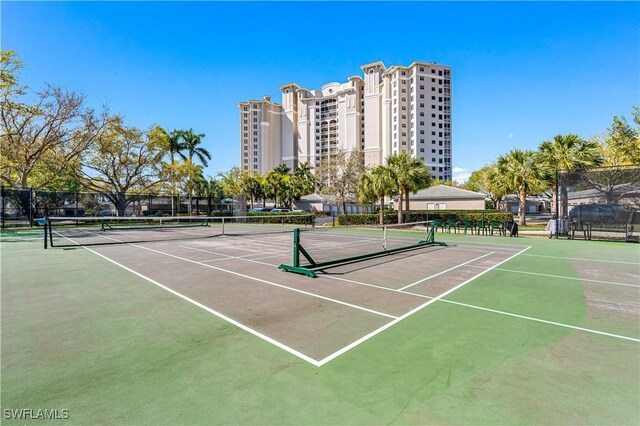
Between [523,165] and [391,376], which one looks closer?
[391,376]

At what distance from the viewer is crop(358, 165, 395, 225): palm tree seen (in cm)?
2969

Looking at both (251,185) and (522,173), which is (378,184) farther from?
(251,185)

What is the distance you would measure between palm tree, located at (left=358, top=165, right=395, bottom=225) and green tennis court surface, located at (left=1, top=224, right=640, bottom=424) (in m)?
21.2

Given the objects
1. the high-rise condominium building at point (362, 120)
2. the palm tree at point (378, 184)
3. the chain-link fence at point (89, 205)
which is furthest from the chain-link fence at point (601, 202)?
the high-rise condominium building at point (362, 120)

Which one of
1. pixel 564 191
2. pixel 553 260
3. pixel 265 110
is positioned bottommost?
pixel 553 260

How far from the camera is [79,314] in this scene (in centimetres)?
570

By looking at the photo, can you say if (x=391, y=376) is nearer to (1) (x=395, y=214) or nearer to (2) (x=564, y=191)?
(2) (x=564, y=191)

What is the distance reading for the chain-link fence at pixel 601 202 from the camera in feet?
57.7

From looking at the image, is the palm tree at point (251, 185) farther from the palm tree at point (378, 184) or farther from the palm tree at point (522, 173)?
the palm tree at point (522, 173)

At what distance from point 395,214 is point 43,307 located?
103 ft

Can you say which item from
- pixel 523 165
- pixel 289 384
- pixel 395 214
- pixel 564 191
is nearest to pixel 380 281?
pixel 289 384

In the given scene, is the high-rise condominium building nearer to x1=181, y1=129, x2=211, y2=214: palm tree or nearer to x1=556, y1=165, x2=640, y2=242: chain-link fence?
x1=181, y1=129, x2=211, y2=214: palm tree

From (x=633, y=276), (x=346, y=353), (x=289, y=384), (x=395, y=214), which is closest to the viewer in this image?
(x=289, y=384)

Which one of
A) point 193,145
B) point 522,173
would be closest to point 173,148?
point 193,145
